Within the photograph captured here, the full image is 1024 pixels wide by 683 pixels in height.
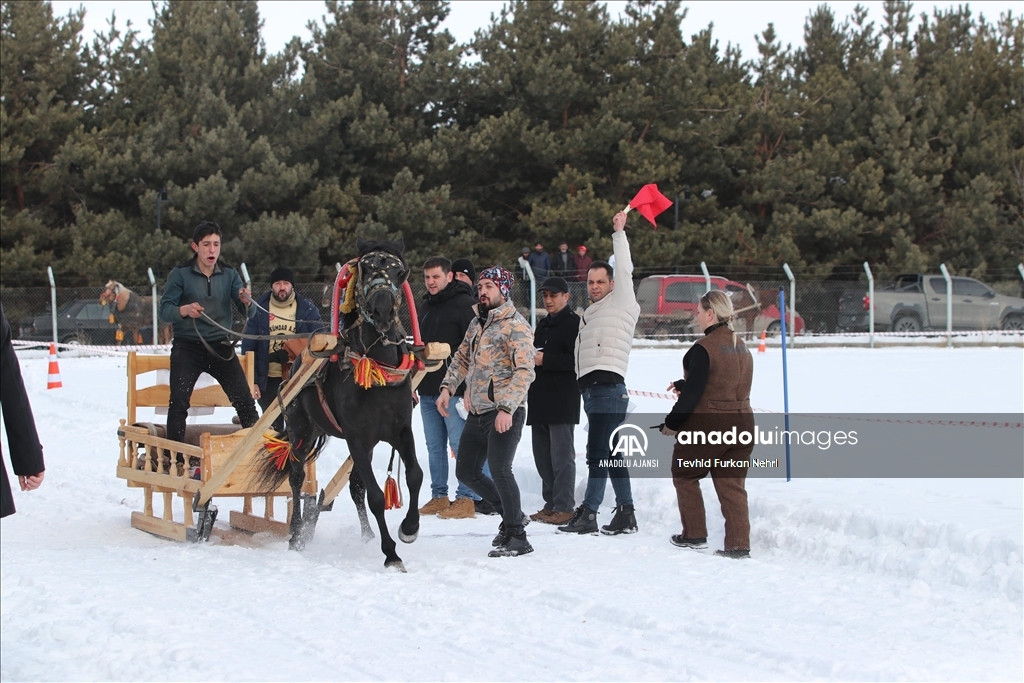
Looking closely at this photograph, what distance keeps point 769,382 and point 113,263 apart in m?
15.7

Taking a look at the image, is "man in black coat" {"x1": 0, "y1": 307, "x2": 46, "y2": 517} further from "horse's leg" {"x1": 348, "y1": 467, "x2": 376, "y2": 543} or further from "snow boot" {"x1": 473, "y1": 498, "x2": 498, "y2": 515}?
"snow boot" {"x1": 473, "y1": 498, "x2": 498, "y2": 515}

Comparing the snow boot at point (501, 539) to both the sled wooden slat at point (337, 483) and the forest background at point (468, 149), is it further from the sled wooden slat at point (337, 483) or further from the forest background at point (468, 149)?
the forest background at point (468, 149)

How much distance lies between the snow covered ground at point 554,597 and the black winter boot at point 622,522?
0.34ft

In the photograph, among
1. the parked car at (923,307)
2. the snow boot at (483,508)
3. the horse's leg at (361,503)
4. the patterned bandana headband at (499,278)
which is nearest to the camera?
the patterned bandana headband at (499,278)

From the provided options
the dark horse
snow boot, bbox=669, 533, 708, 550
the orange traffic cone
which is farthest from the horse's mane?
the orange traffic cone

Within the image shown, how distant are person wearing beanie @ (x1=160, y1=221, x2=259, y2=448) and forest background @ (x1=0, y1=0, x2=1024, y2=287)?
17.5m

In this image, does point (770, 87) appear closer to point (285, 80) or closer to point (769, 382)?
point (285, 80)

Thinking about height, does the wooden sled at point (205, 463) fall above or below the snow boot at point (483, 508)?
above

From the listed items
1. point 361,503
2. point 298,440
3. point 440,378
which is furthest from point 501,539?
point 440,378

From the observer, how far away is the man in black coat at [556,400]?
7.35 metres

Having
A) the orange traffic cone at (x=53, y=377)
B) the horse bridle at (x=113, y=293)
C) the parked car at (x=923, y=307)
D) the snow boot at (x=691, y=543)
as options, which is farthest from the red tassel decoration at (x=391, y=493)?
the parked car at (x=923, y=307)

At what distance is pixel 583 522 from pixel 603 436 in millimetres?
585

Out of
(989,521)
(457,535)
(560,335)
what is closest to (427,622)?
(457,535)

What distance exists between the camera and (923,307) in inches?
936
